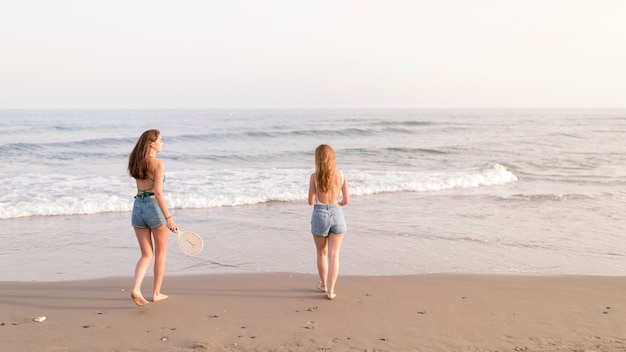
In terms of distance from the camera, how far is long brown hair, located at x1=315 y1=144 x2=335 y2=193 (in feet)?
17.8

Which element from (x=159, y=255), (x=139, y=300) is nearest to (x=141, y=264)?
(x=159, y=255)

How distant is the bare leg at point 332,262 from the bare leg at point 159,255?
1.60 metres

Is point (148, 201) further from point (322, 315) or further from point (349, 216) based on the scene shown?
point (349, 216)

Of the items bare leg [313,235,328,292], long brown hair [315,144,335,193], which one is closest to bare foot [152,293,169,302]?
bare leg [313,235,328,292]

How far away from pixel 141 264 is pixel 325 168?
196cm

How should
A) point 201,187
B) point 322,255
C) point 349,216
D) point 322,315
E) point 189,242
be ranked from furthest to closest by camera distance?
1. point 201,187
2. point 349,216
3. point 322,255
4. point 189,242
5. point 322,315

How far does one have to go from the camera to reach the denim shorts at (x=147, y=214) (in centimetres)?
522

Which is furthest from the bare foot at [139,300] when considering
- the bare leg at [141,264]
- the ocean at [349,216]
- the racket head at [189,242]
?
the ocean at [349,216]

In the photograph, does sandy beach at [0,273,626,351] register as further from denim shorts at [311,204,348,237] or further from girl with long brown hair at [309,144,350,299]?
denim shorts at [311,204,348,237]

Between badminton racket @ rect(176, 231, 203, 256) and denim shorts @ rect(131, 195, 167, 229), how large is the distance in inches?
11.1

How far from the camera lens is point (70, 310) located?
209 inches

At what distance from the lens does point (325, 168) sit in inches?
215

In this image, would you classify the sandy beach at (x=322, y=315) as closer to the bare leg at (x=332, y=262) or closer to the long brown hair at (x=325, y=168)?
the bare leg at (x=332, y=262)

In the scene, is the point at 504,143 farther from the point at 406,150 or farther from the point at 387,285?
the point at 387,285
